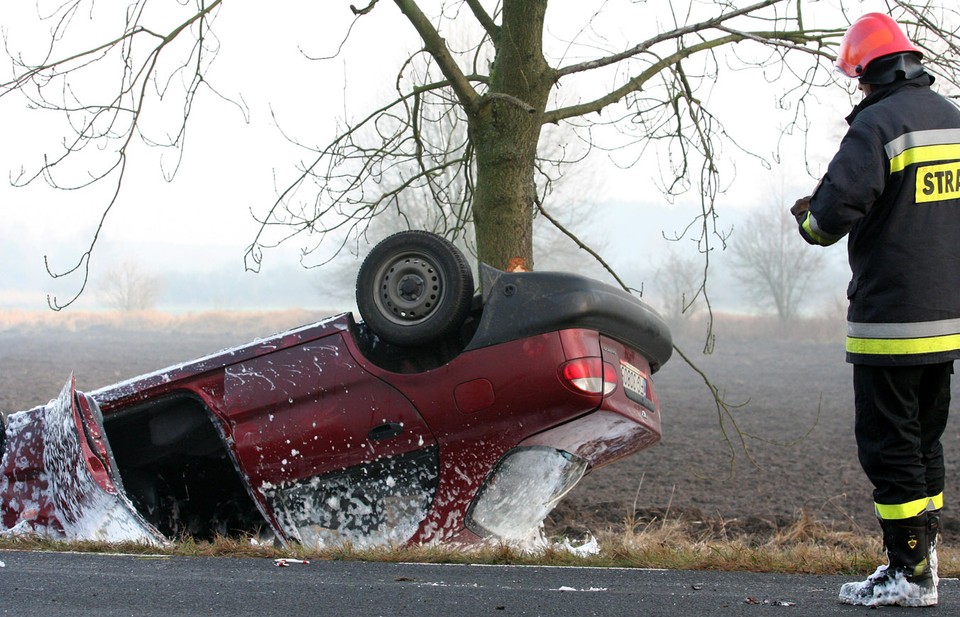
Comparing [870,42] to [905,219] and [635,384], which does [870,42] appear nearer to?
[905,219]

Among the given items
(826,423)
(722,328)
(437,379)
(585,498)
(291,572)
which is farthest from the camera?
(722,328)

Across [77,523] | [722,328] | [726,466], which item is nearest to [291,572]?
[77,523]

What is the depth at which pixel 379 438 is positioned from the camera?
15.8 ft

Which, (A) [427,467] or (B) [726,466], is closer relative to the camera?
(A) [427,467]

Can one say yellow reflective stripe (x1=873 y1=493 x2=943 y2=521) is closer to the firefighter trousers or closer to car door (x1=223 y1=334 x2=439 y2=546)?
the firefighter trousers

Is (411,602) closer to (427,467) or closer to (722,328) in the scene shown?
(427,467)

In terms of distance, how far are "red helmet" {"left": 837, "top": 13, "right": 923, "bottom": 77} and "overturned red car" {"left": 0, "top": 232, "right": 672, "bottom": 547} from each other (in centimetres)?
154

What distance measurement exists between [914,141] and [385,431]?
2.65 metres

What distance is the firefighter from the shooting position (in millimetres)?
3383

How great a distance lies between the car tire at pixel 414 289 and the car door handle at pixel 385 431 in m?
0.39

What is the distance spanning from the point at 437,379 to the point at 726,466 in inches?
281

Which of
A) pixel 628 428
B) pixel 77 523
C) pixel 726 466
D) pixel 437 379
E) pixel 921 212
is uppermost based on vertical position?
pixel 921 212

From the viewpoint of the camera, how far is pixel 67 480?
5.02 meters

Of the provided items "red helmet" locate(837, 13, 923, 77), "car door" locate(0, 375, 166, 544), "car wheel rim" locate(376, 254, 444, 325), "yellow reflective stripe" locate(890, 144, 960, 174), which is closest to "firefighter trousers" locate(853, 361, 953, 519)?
"yellow reflective stripe" locate(890, 144, 960, 174)
